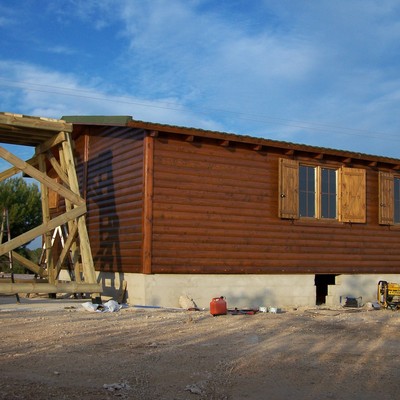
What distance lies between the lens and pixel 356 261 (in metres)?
18.6

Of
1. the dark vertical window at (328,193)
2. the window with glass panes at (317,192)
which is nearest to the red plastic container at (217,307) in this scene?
the window with glass panes at (317,192)

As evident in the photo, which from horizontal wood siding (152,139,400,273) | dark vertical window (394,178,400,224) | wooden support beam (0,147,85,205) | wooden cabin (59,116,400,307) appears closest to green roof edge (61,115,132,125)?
wooden cabin (59,116,400,307)

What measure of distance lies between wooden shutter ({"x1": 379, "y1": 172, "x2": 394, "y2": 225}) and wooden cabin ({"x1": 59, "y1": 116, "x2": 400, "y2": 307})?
0.03m

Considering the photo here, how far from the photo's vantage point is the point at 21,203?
4019 cm

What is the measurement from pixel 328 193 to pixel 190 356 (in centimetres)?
1095

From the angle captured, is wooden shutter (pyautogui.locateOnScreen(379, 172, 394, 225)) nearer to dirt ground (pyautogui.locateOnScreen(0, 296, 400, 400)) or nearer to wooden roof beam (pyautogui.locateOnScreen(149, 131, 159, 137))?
dirt ground (pyautogui.locateOnScreen(0, 296, 400, 400))

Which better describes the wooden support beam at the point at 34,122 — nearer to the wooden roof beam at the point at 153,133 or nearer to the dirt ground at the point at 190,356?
the wooden roof beam at the point at 153,133

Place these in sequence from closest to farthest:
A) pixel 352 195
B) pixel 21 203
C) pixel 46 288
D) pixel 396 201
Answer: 1. pixel 46 288
2. pixel 352 195
3. pixel 396 201
4. pixel 21 203

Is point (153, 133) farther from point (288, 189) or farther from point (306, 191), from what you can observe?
point (306, 191)

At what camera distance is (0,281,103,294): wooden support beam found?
13.5m

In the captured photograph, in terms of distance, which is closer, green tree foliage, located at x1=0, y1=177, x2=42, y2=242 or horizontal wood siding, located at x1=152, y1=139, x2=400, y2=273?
horizontal wood siding, located at x1=152, y1=139, x2=400, y2=273

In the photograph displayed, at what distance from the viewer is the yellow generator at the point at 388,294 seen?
17234 millimetres

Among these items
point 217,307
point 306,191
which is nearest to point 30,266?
point 217,307

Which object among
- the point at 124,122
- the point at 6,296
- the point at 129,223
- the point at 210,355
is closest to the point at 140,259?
the point at 129,223
